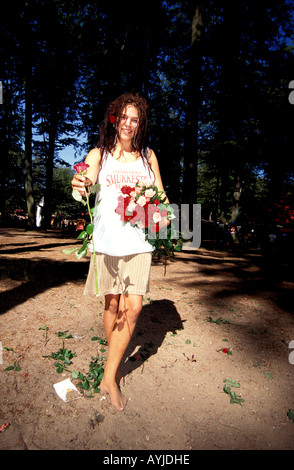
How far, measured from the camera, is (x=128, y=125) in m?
2.33

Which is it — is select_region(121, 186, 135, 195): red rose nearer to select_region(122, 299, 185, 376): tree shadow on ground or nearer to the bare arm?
the bare arm

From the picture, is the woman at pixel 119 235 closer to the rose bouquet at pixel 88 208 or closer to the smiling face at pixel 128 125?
the smiling face at pixel 128 125

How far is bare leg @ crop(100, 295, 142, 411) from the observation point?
7.28 ft

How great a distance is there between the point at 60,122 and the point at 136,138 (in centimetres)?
2256

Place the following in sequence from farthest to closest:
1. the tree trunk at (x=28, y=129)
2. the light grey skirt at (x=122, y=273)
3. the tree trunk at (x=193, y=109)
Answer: the tree trunk at (x=28, y=129) → the tree trunk at (x=193, y=109) → the light grey skirt at (x=122, y=273)

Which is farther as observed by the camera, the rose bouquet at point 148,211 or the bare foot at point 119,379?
the bare foot at point 119,379

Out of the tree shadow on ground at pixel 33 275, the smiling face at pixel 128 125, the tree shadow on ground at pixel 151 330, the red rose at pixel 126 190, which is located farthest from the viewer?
the tree shadow on ground at pixel 33 275

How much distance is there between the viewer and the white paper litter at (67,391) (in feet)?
7.47

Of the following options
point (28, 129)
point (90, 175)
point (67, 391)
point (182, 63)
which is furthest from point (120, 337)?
point (182, 63)

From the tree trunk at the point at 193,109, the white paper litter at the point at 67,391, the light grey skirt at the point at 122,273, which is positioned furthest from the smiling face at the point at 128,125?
the tree trunk at the point at 193,109

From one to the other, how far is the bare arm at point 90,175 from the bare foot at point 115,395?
1.75 m

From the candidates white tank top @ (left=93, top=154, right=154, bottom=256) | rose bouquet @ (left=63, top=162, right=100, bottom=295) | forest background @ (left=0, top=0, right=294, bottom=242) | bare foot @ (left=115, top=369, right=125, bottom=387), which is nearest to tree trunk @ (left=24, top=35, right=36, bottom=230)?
forest background @ (left=0, top=0, right=294, bottom=242)

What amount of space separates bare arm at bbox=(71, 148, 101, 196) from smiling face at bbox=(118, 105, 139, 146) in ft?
0.91
